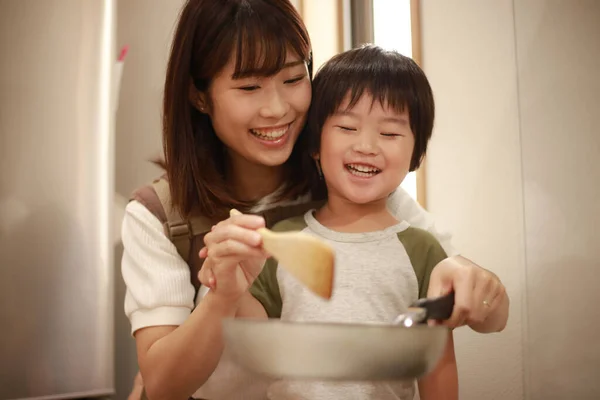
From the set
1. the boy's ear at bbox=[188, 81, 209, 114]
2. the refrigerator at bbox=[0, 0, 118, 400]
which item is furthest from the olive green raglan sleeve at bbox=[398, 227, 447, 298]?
the refrigerator at bbox=[0, 0, 118, 400]

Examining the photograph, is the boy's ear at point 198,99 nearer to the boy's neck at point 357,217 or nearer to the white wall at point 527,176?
the boy's neck at point 357,217

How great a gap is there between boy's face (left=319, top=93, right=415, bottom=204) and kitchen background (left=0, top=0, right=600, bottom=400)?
0.23m

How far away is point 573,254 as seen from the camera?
833 mm

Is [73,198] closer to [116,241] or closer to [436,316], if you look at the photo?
[116,241]

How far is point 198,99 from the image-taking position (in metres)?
0.90

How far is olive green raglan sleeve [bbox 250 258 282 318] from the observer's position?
78cm

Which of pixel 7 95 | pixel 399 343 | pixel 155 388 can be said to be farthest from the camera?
pixel 7 95

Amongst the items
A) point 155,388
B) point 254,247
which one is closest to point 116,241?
point 155,388

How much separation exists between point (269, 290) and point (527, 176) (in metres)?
0.40

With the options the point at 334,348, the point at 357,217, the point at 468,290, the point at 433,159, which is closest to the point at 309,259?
the point at 334,348

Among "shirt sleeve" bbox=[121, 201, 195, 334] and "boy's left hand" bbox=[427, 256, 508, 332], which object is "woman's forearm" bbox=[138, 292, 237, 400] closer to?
"shirt sleeve" bbox=[121, 201, 195, 334]

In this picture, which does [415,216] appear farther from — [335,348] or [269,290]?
[335,348]

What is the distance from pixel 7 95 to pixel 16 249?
342 millimetres

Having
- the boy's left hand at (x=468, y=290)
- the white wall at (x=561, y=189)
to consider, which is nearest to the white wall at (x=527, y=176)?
the white wall at (x=561, y=189)
